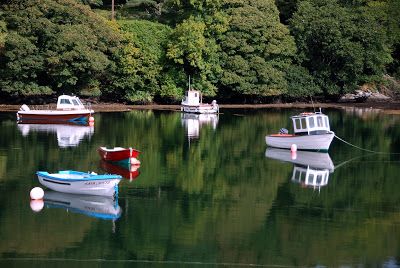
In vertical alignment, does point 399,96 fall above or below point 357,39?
below

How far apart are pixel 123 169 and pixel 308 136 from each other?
1264cm

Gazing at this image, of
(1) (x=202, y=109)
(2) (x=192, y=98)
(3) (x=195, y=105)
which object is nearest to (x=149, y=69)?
(2) (x=192, y=98)

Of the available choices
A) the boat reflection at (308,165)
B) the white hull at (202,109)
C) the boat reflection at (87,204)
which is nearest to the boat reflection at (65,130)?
the boat reflection at (308,165)

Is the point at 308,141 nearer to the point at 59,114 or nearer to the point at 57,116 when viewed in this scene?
the point at 59,114

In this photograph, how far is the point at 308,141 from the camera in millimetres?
45406

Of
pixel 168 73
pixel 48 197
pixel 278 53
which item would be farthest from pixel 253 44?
pixel 48 197

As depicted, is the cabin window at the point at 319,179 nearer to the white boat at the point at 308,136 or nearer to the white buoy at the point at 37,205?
the white boat at the point at 308,136

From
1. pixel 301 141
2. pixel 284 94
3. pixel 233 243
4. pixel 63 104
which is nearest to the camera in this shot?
pixel 233 243

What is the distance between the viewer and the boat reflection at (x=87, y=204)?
28.3 metres

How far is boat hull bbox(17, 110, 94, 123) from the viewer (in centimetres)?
5809

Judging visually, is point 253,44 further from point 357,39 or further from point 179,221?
point 179,221

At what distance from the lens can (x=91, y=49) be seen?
235 ft

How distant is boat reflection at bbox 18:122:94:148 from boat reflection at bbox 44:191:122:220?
14.2 metres

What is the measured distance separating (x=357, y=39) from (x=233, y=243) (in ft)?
206
